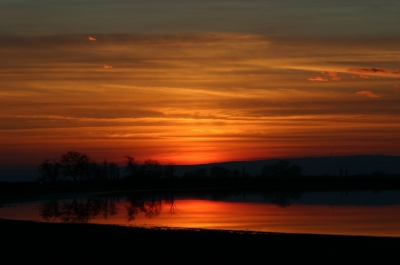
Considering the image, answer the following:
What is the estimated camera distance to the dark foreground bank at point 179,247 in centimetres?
1778

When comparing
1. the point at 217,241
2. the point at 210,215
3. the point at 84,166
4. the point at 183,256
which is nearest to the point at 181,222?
the point at 210,215

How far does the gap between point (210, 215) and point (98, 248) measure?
21683 mm

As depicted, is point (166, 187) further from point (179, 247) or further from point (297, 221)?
point (179, 247)

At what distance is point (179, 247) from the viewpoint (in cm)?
2056

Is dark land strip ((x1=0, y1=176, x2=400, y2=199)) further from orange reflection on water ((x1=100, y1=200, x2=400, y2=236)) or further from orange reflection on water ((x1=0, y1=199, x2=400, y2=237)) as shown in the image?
orange reflection on water ((x1=100, y1=200, x2=400, y2=236))

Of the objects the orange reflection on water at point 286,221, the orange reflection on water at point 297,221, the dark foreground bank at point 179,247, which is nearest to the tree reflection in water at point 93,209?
the orange reflection on water at point 286,221

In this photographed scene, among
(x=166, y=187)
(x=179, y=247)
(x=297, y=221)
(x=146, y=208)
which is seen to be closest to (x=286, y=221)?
(x=297, y=221)

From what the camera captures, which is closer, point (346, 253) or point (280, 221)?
point (346, 253)

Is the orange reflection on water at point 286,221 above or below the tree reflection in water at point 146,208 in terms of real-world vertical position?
above

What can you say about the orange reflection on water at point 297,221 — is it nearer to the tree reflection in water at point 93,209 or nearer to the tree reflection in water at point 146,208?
the tree reflection in water at point 146,208

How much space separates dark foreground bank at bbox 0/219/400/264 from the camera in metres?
17.8

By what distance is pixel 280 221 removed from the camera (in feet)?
119

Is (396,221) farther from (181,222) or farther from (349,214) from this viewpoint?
(181,222)

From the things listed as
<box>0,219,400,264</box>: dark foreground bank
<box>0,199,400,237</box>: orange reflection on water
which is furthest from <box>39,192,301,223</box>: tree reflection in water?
<box>0,219,400,264</box>: dark foreground bank
